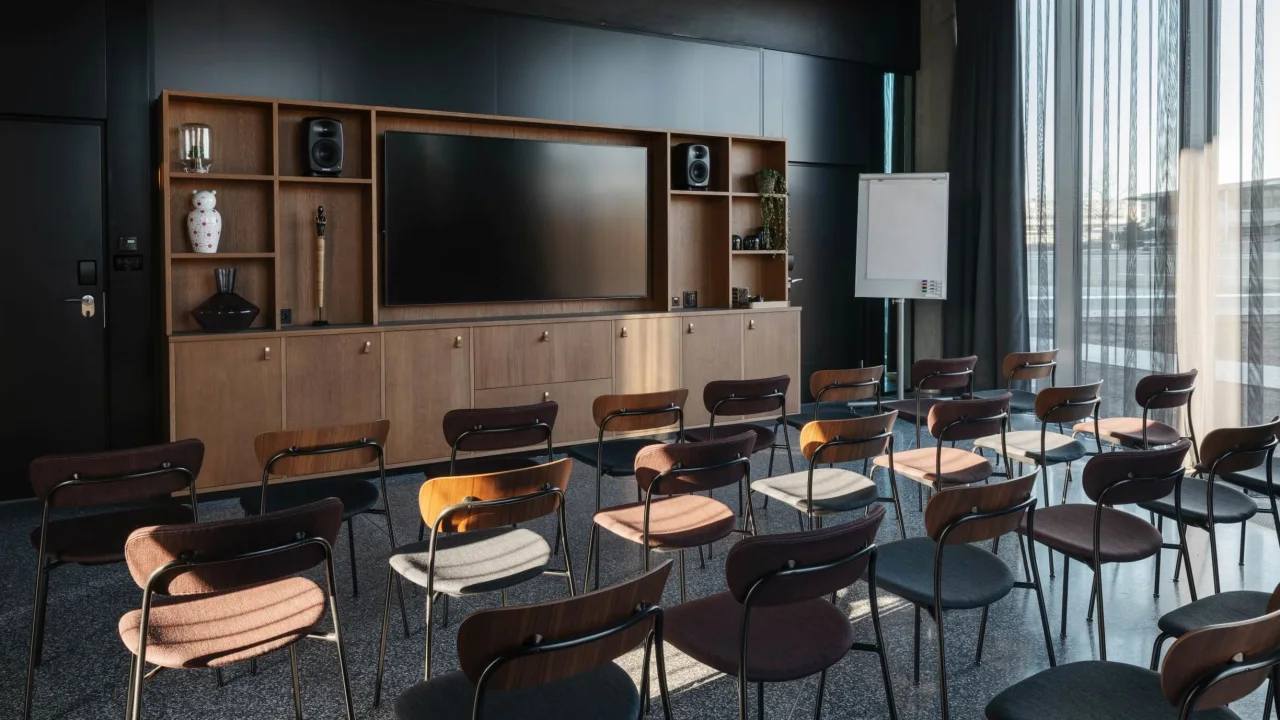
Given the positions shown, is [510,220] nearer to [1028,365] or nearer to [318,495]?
[318,495]

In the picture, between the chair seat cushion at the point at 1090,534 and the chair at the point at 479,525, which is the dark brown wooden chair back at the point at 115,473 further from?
the chair seat cushion at the point at 1090,534

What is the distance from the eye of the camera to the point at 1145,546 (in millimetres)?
3137

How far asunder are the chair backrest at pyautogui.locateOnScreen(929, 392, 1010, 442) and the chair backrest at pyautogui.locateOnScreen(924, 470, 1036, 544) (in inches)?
51.3

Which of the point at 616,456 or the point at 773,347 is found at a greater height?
the point at 773,347

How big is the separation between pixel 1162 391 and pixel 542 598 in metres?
3.25

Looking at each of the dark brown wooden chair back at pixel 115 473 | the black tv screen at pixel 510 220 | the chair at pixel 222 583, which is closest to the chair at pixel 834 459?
the chair at pixel 222 583

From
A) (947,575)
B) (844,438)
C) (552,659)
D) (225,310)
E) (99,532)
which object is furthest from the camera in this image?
(225,310)

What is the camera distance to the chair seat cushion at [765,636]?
7.54 feet

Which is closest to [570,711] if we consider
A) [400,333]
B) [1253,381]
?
[400,333]

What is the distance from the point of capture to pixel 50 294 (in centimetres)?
538

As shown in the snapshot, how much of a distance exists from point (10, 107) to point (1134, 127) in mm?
7155

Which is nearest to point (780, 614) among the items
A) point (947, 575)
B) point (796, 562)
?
point (796, 562)

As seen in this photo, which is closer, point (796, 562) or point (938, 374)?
point (796, 562)

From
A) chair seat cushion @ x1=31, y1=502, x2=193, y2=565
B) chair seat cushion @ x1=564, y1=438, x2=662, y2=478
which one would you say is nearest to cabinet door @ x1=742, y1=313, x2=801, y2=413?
chair seat cushion @ x1=564, y1=438, x2=662, y2=478
